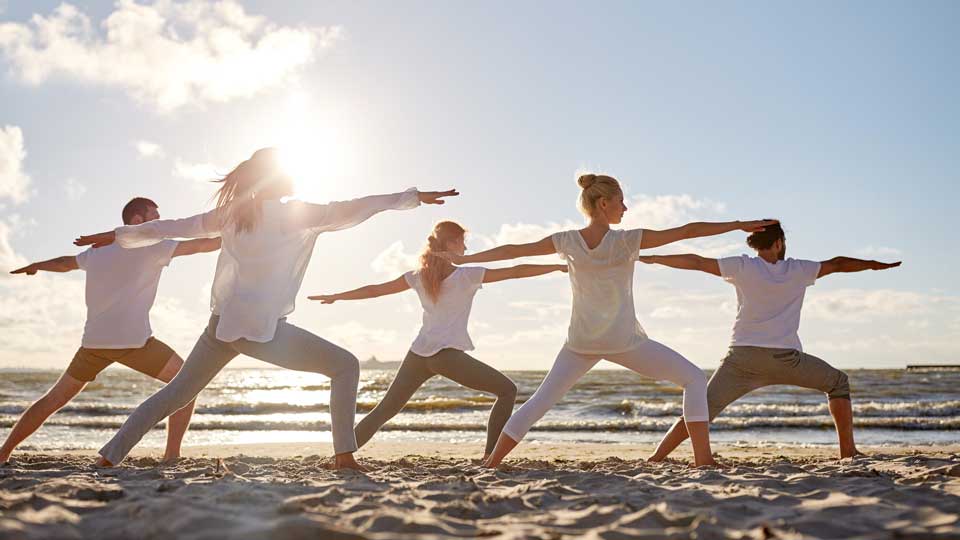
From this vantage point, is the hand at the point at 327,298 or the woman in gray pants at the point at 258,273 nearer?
the woman in gray pants at the point at 258,273

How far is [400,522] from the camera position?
9.68 feet

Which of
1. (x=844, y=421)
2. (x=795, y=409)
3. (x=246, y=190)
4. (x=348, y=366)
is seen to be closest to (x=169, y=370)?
(x=348, y=366)

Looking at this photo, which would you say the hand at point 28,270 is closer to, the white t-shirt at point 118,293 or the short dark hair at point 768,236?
the white t-shirt at point 118,293

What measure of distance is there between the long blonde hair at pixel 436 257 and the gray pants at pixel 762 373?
7.33 feet

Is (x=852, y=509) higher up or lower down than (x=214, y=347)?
lower down

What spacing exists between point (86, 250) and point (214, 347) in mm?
1670

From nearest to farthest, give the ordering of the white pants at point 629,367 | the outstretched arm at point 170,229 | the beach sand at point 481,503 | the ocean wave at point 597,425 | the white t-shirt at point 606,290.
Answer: the beach sand at point 481,503 < the outstretched arm at point 170,229 < the white t-shirt at point 606,290 < the white pants at point 629,367 < the ocean wave at point 597,425

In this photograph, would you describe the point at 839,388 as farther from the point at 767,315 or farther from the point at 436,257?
the point at 436,257

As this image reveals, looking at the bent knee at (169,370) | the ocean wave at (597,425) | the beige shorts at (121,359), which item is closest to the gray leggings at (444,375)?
the bent knee at (169,370)

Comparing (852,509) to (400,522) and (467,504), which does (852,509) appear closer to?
(467,504)

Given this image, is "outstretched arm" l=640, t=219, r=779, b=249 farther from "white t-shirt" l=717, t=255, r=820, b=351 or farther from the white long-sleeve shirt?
the white long-sleeve shirt

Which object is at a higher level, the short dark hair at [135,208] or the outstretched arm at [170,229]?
the short dark hair at [135,208]

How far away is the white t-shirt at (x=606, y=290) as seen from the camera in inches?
193

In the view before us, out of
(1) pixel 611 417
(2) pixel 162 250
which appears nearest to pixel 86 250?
(2) pixel 162 250
